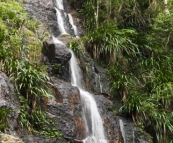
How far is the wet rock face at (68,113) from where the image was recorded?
6.77m

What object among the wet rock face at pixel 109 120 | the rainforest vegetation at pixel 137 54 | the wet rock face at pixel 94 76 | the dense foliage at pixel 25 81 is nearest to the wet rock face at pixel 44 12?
the rainforest vegetation at pixel 137 54

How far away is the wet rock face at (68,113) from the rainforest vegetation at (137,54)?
→ 1917mm

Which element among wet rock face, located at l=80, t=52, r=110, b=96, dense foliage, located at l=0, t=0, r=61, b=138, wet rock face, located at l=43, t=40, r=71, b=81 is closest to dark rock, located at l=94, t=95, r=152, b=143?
wet rock face, located at l=80, t=52, r=110, b=96

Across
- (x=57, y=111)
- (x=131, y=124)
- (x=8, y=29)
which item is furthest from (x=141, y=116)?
(x=8, y=29)

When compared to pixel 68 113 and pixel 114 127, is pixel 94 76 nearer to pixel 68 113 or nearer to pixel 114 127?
pixel 114 127

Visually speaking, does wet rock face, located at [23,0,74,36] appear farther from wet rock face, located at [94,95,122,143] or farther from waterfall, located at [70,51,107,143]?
wet rock face, located at [94,95,122,143]

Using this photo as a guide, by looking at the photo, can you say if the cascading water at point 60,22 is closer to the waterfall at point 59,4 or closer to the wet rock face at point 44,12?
the wet rock face at point 44,12

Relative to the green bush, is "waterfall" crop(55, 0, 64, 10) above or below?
above

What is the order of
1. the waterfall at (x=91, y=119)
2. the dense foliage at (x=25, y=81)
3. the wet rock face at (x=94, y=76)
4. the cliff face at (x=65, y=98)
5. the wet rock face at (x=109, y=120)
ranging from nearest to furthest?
the cliff face at (x=65, y=98), the dense foliage at (x=25, y=81), the waterfall at (x=91, y=119), the wet rock face at (x=109, y=120), the wet rock face at (x=94, y=76)

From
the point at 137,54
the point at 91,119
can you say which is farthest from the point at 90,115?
the point at 137,54

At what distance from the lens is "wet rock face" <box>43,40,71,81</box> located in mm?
8570

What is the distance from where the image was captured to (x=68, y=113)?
23.3 feet

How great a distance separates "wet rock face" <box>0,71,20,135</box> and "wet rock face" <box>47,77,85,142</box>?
1.13 metres

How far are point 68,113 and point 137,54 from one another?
5.57 metres
